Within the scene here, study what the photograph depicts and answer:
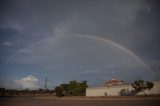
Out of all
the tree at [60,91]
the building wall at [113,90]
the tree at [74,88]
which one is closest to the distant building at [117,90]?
the building wall at [113,90]

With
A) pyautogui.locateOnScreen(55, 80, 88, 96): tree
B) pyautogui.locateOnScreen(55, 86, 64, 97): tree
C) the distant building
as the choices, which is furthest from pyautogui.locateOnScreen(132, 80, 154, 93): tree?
pyautogui.locateOnScreen(55, 86, 64, 97): tree

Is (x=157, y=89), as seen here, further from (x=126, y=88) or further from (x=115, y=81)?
(x=115, y=81)

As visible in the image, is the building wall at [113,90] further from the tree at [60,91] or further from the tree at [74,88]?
the tree at [60,91]

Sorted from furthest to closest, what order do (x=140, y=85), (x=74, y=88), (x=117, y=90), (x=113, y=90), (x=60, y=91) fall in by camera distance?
1. (x=74, y=88)
2. (x=60, y=91)
3. (x=113, y=90)
4. (x=117, y=90)
5. (x=140, y=85)

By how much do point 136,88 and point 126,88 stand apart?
539 cm

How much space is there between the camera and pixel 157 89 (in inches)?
2302

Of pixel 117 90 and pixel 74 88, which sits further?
pixel 74 88

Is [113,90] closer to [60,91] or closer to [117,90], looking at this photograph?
[117,90]

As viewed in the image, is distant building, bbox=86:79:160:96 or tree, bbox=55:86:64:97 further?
tree, bbox=55:86:64:97

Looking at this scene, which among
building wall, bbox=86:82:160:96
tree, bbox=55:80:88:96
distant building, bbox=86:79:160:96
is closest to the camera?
building wall, bbox=86:82:160:96

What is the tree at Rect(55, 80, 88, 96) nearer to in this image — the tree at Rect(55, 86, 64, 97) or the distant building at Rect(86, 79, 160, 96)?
the tree at Rect(55, 86, 64, 97)

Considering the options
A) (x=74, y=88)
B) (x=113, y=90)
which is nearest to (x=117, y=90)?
(x=113, y=90)

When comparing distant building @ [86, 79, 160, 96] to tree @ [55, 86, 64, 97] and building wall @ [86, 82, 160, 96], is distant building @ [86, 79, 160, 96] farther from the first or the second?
tree @ [55, 86, 64, 97]

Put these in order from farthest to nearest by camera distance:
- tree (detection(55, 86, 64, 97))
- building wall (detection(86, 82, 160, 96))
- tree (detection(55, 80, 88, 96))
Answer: tree (detection(55, 80, 88, 96)) → tree (detection(55, 86, 64, 97)) → building wall (detection(86, 82, 160, 96))
